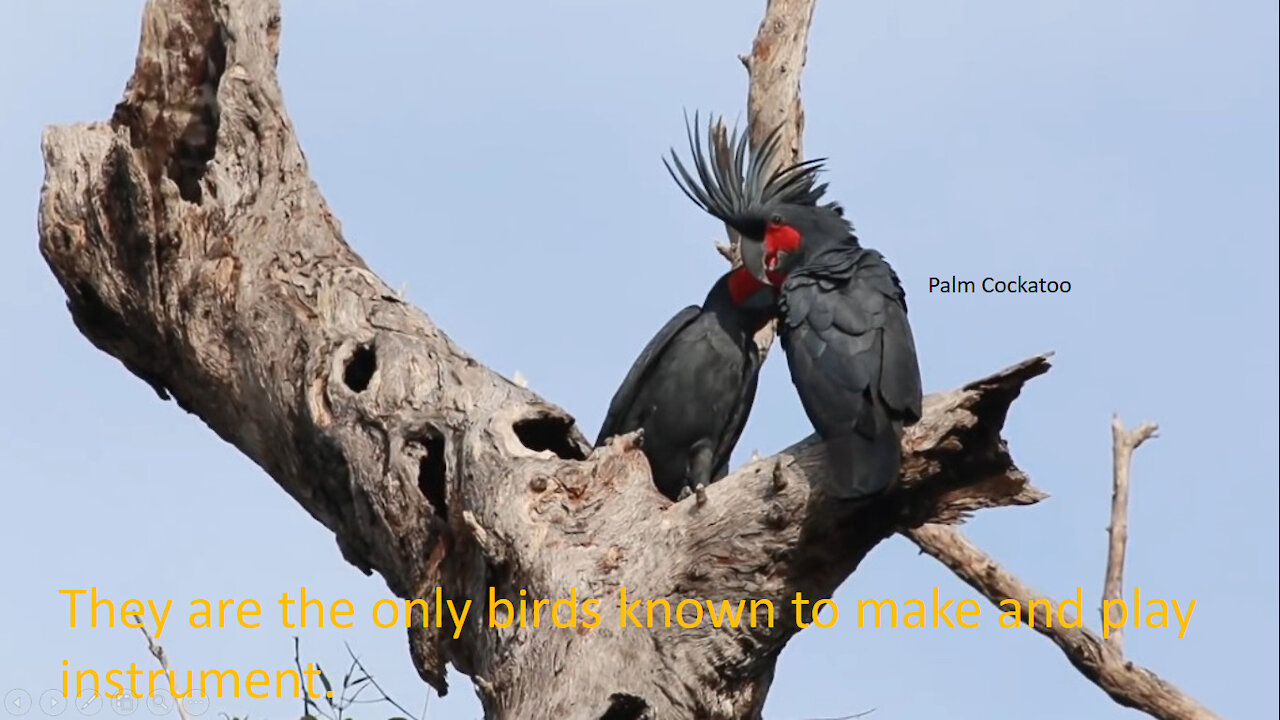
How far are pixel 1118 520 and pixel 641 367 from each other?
1.74 metres

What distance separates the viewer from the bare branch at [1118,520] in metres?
5.80

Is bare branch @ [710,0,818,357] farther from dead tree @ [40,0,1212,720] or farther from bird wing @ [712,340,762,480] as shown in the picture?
bird wing @ [712,340,762,480]

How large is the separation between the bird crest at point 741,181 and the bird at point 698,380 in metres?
0.23

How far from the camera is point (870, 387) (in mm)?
4406

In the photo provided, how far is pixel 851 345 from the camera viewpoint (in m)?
4.61

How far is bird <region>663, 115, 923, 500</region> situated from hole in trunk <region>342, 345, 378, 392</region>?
4.18 feet

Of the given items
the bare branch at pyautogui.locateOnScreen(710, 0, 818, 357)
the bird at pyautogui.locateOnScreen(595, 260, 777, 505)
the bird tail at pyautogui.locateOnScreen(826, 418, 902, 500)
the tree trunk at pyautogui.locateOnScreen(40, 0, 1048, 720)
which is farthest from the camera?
the bare branch at pyautogui.locateOnScreen(710, 0, 818, 357)

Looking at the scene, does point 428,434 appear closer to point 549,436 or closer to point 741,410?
point 549,436

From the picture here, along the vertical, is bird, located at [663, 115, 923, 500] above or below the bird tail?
above

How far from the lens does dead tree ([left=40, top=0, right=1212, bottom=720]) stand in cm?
431

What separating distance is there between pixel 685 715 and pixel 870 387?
971 mm

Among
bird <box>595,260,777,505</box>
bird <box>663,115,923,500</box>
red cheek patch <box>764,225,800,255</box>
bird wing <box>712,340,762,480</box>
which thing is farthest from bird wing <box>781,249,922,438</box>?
bird wing <box>712,340,762,480</box>

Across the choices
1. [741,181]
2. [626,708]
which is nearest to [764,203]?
[741,181]

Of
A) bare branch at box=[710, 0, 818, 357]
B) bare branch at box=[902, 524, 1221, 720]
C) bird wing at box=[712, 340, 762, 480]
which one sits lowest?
bare branch at box=[902, 524, 1221, 720]
